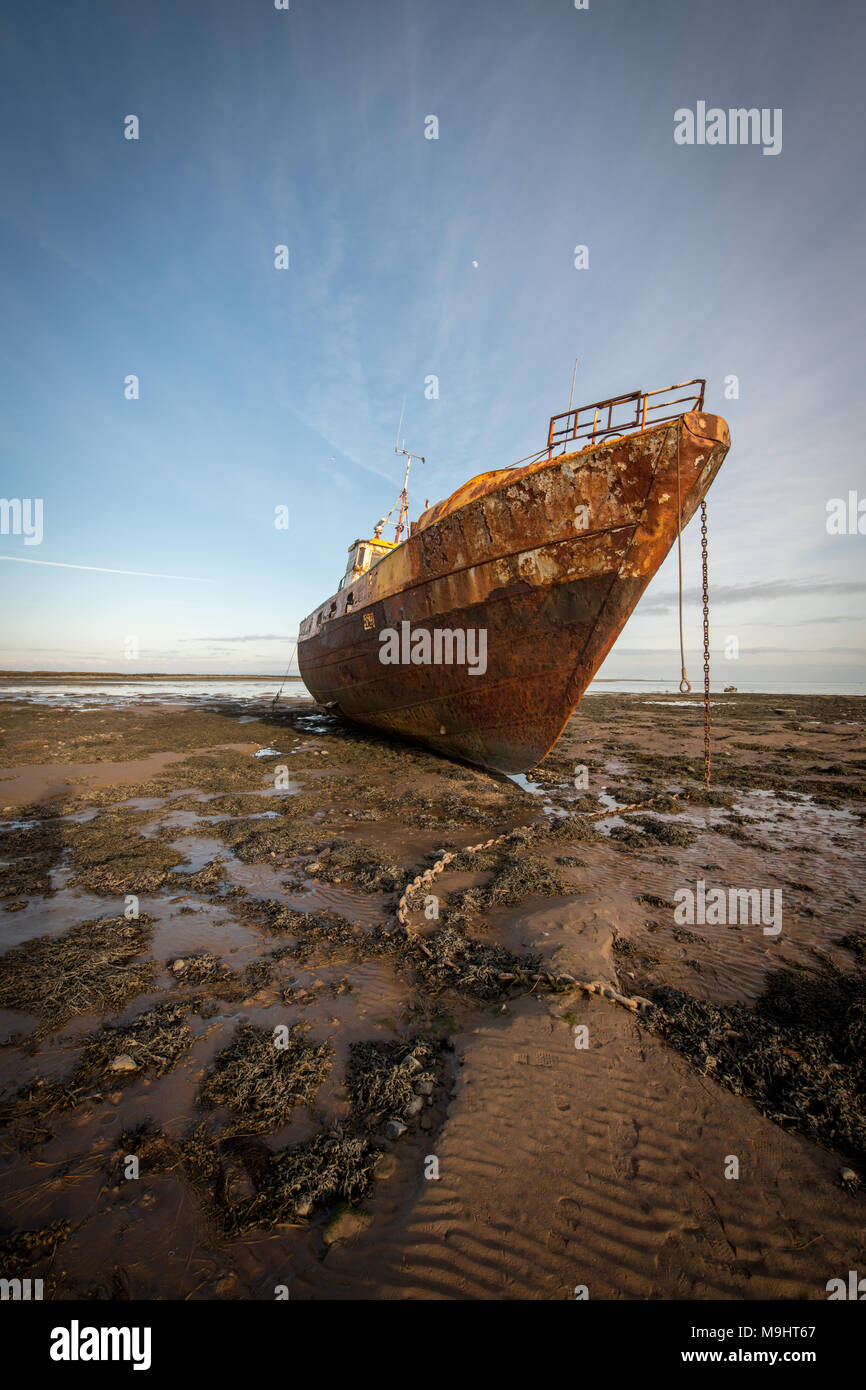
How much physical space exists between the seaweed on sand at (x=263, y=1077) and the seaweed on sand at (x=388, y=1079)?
199 mm

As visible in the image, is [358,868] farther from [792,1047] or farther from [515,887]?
[792,1047]

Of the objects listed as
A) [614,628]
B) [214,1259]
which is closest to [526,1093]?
[214,1259]

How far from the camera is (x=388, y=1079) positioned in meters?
2.53

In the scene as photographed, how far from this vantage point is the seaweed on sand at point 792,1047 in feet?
7.64

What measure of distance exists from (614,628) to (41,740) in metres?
16.0

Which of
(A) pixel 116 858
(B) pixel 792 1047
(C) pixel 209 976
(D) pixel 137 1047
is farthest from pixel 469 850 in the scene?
(A) pixel 116 858

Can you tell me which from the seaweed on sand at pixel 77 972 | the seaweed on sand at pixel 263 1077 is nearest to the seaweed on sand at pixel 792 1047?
the seaweed on sand at pixel 263 1077

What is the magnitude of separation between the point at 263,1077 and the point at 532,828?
4.71m

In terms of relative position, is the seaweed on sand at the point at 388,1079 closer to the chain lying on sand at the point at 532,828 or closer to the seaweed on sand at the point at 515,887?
the chain lying on sand at the point at 532,828

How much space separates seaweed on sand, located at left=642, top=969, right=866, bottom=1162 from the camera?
91.7 inches

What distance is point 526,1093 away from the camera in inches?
95.4

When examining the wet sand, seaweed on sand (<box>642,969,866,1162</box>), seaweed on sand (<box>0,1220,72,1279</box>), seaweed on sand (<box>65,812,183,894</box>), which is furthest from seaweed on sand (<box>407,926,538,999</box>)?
seaweed on sand (<box>65,812,183,894</box>)

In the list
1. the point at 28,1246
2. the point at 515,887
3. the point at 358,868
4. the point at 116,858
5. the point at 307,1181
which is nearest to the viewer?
the point at 28,1246

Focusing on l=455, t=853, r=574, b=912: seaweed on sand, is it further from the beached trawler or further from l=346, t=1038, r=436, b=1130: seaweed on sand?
the beached trawler
